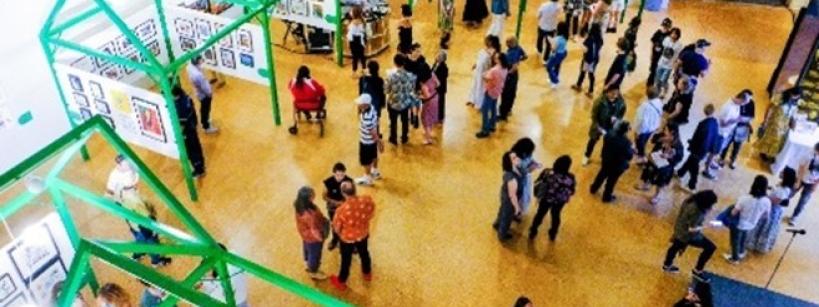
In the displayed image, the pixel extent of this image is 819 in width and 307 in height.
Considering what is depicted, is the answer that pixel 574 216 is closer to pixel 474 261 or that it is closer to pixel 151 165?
pixel 474 261

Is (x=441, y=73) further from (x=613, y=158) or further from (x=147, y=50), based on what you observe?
(x=147, y=50)

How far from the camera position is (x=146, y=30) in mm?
A: 8984

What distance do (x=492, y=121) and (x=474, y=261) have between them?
2.26m

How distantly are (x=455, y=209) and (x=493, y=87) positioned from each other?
1.50 meters

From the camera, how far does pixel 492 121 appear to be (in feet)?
29.3

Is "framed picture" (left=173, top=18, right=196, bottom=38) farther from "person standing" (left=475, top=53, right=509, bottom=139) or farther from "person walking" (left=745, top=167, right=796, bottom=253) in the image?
"person walking" (left=745, top=167, right=796, bottom=253)

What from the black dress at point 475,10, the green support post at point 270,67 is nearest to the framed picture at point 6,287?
the green support post at point 270,67

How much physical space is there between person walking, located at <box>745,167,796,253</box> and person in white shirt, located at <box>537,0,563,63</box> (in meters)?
4.18

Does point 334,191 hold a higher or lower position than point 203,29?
lower

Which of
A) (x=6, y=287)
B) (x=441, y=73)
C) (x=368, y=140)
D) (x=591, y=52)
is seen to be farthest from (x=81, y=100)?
(x=591, y=52)

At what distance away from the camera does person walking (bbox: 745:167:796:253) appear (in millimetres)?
6926

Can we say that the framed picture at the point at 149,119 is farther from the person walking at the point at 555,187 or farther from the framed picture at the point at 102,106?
the person walking at the point at 555,187

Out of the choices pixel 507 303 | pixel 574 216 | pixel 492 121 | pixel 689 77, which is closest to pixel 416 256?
pixel 507 303

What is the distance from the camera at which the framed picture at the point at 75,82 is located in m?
7.46
